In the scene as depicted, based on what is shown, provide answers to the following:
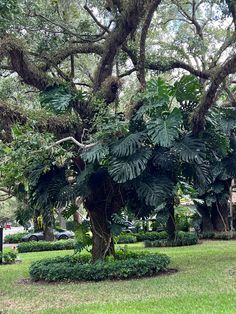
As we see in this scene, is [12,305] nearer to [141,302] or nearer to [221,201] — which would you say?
[141,302]

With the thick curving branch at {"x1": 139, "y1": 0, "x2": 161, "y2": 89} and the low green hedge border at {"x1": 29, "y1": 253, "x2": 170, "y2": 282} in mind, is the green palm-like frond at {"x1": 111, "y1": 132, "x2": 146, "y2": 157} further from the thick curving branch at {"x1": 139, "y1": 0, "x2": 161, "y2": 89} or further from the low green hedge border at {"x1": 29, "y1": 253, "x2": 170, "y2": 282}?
the low green hedge border at {"x1": 29, "y1": 253, "x2": 170, "y2": 282}

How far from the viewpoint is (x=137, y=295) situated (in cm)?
640

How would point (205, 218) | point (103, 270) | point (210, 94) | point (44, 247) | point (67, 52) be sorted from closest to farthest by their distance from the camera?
point (210, 94) → point (103, 270) → point (67, 52) → point (44, 247) → point (205, 218)

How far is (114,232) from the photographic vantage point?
28.9 feet

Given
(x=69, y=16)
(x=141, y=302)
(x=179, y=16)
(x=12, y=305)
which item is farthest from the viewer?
(x=179, y=16)

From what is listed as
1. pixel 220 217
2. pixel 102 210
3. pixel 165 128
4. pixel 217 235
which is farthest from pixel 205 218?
pixel 165 128

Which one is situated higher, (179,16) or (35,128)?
(179,16)

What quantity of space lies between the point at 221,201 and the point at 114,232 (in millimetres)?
9620

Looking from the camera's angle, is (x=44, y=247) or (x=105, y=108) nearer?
(x=105, y=108)

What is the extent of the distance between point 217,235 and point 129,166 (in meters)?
11.3

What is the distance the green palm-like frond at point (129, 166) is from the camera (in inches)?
305

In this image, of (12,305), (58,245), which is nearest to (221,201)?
(58,245)

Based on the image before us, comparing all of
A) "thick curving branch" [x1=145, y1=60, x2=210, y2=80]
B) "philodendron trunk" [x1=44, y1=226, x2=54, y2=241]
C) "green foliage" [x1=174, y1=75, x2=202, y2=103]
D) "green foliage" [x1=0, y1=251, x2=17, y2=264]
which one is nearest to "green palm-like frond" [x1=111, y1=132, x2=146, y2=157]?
"green foliage" [x1=174, y1=75, x2=202, y2=103]

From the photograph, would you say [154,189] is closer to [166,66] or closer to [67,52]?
[166,66]
